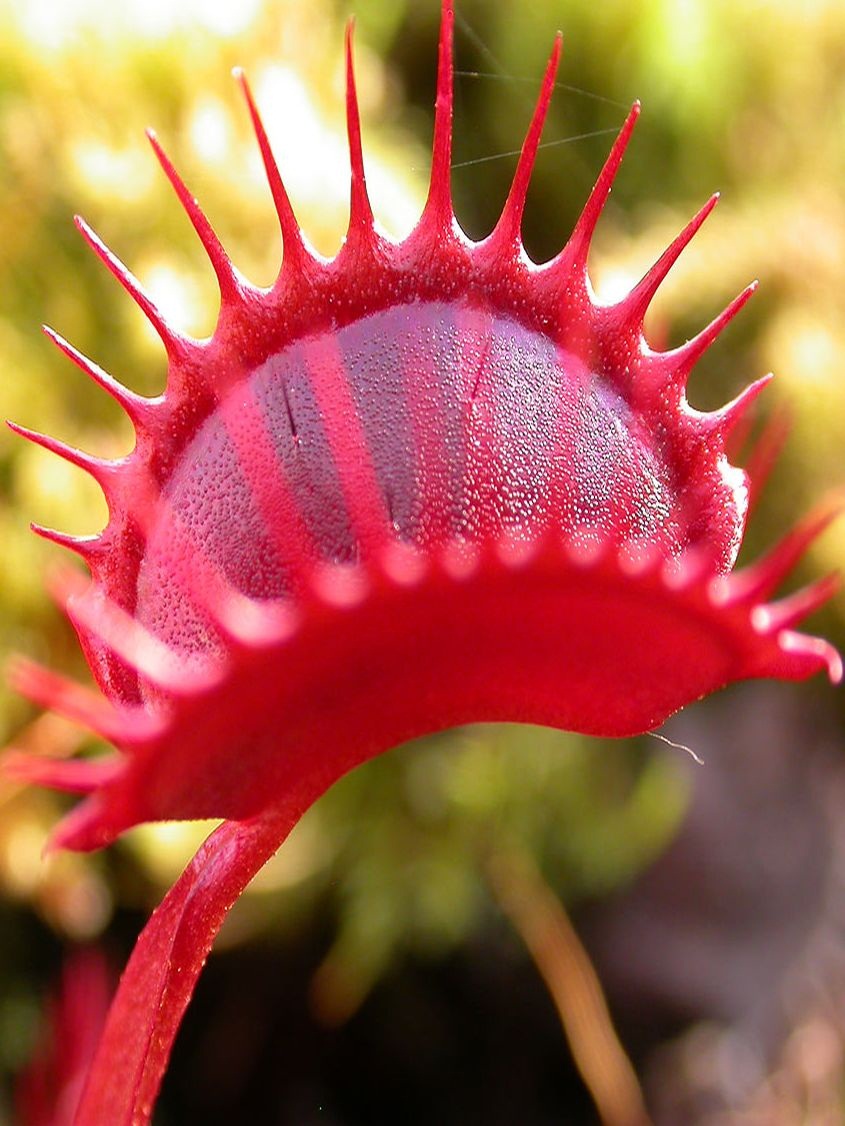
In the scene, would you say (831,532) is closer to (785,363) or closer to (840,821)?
(785,363)

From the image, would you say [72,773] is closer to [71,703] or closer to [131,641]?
[71,703]

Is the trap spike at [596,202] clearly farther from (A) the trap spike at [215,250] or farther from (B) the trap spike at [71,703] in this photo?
(B) the trap spike at [71,703]

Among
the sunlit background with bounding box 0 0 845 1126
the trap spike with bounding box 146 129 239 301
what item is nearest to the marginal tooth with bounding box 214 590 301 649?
the trap spike with bounding box 146 129 239 301

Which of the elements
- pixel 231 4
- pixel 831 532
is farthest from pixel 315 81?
pixel 831 532

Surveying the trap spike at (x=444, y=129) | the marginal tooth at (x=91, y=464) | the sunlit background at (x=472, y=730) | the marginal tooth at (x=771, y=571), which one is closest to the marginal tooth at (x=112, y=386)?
the marginal tooth at (x=91, y=464)

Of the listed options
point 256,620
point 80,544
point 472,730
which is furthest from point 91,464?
point 472,730
